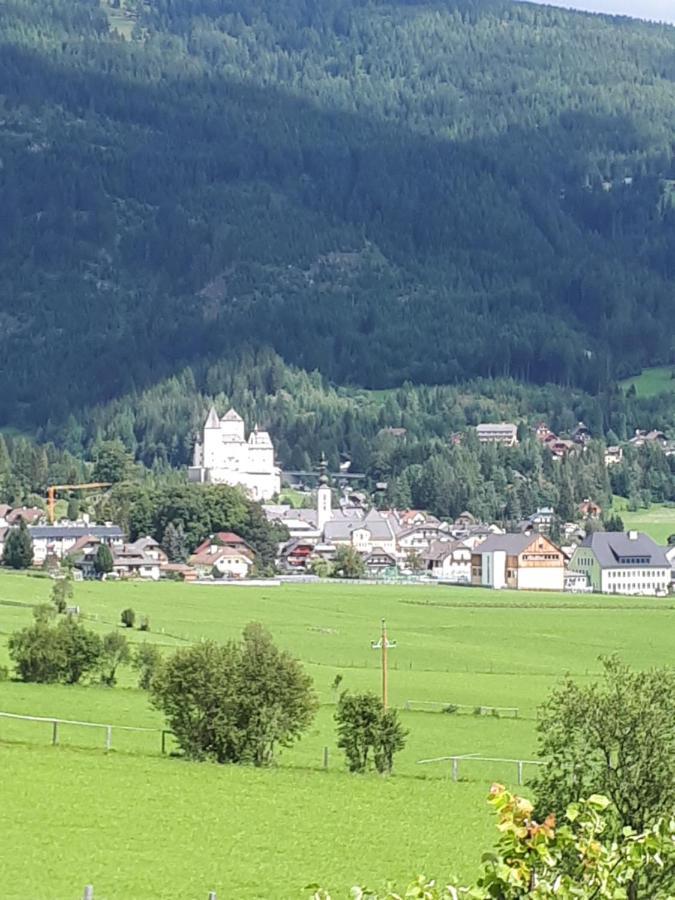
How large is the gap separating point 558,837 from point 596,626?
258 feet

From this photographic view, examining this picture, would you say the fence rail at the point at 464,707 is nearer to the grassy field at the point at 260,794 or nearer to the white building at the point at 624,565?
the grassy field at the point at 260,794

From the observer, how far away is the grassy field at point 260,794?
26672 millimetres

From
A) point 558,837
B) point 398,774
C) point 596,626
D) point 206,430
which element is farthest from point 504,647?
point 206,430

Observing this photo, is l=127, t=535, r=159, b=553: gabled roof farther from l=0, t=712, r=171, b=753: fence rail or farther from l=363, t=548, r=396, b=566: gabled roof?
l=0, t=712, r=171, b=753: fence rail

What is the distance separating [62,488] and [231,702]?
121m

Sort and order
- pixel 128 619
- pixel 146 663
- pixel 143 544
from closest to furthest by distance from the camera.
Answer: pixel 146 663 → pixel 128 619 → pixel 143 544

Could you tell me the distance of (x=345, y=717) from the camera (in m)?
39.1

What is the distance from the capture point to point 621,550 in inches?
5069

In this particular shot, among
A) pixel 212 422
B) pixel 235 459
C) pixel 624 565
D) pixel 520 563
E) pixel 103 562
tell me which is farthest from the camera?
pixel 212 422

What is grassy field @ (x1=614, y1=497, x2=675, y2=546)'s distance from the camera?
161 m

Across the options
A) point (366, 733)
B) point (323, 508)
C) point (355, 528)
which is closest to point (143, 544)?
point (355, 528)

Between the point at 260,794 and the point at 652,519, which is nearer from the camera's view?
the point at 260,794

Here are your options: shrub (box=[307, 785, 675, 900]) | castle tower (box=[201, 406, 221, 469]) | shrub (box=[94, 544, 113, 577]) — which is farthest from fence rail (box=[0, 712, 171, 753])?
castle tower (box=[201, 406, 221, 469])

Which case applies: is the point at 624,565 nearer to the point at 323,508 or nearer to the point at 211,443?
the point at 323,508
